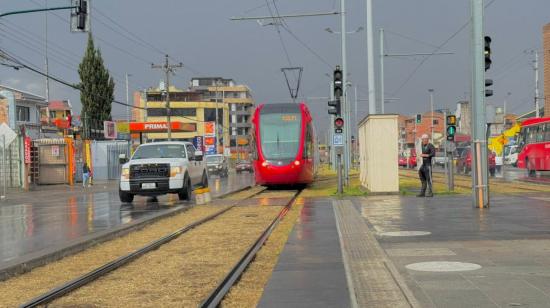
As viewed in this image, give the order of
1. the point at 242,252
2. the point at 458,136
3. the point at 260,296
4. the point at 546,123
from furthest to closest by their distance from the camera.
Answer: the point at 458,136, the point at 546,123, the point at 242,252, the point at 260,296

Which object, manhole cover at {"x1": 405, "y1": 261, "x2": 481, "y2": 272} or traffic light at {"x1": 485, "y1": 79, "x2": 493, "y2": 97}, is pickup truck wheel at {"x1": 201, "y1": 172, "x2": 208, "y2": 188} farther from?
manhole cover at {"x1": 405, "y1": 261, "x2": 481, "y2": 272}

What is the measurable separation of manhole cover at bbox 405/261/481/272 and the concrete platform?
11 mm

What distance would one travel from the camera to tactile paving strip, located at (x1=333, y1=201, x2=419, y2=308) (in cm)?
584

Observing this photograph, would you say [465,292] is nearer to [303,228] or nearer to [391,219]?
[303,228]

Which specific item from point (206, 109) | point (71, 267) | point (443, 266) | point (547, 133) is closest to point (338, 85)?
point (71, 267)

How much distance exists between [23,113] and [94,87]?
33.5 ft

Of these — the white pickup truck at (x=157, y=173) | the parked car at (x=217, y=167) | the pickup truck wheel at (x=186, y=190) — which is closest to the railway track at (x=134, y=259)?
the white pickup truck at (x=157, y=173)

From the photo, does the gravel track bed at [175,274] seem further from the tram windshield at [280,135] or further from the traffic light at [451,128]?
the tram windshield at [280,135]

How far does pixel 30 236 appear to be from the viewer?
488 inches

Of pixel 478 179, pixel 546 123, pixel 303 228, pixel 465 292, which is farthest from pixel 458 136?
pixel 465 292

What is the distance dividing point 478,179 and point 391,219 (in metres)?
3.11

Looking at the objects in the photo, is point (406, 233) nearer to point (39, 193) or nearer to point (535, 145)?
point (39, 193)

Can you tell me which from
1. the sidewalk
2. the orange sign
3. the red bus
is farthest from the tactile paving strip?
the orange sign

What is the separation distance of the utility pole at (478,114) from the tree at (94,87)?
163 ft
